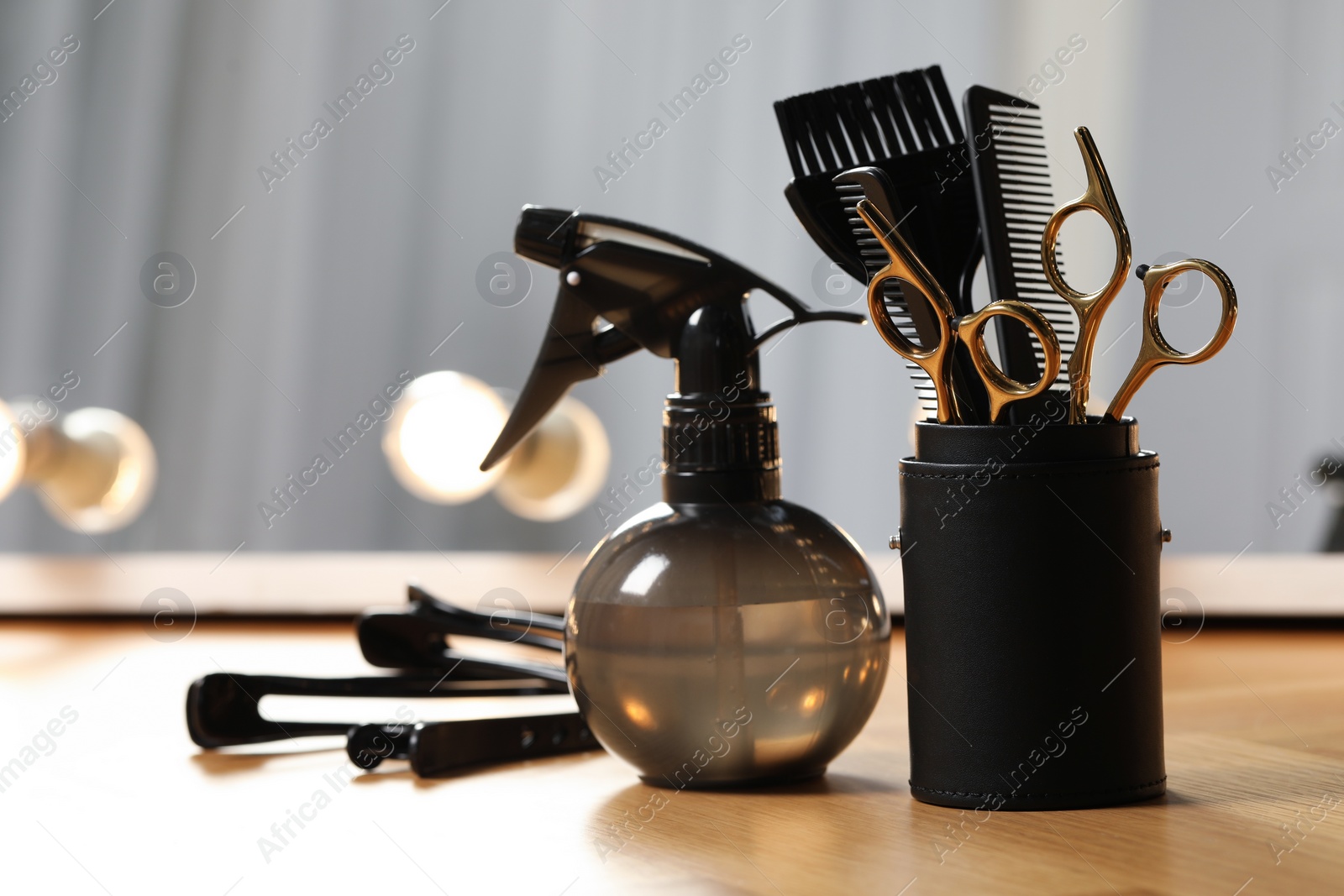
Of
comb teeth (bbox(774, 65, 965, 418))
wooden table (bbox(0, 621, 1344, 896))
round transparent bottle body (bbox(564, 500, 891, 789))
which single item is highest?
comb teeth (bbox(774, 65, 965, 418))

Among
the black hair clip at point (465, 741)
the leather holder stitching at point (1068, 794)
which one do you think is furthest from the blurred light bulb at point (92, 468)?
the leather holder stitching at point (1068, 794)

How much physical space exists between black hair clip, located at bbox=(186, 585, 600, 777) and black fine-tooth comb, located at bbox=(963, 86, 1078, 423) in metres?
0.23

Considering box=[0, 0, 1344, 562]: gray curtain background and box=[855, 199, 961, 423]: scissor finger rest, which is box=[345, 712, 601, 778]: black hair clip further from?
box=[0, 0, 1344, 562]: gray curtain background

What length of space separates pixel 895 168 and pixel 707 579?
145 millimetres

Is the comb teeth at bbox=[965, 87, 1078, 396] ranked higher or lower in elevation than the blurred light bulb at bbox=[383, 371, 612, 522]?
higher

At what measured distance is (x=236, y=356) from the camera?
3.50 ft

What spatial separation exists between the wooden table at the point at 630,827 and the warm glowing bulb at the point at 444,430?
1.06 ft

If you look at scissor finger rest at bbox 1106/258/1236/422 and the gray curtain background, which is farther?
the gray curtain background

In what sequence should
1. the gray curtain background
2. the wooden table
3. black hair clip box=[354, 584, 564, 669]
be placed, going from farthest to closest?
the gray curtain background < black hair clip box=[354, 584, 564, 669] < the wooden table

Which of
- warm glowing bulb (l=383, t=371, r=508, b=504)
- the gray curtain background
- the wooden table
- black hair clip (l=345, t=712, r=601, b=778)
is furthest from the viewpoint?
the gray curtain background

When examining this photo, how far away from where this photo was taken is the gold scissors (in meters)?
0.36

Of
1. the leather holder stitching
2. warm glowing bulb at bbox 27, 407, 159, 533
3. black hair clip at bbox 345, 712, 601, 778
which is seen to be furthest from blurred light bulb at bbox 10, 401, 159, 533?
the leather holder stitching

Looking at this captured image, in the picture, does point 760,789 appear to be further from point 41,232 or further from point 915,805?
point 41,232

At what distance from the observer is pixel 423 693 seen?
0.60 metres
